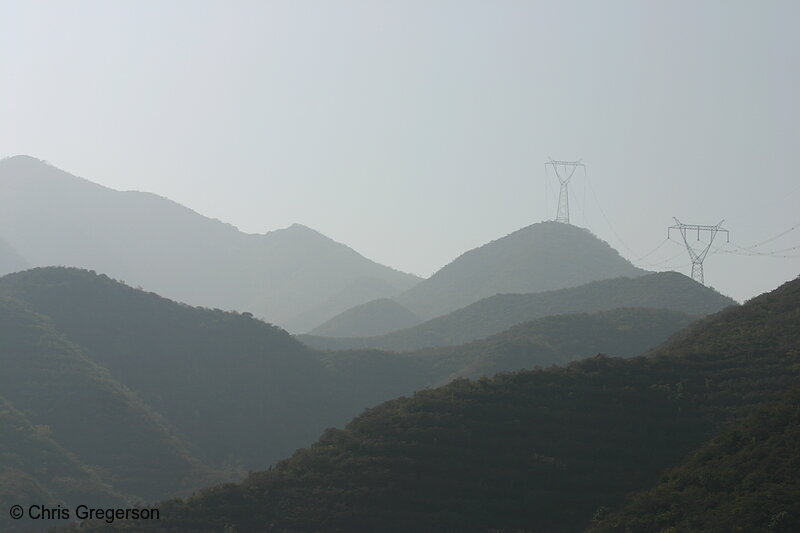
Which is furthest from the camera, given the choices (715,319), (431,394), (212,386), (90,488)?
(212,386)

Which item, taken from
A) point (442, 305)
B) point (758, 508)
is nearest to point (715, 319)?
point (758, 508)

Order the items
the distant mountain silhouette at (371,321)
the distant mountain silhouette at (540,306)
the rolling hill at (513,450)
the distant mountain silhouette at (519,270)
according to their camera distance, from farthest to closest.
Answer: the distant mountain silhouette at (519,270) < the distant mountain silhouette at (371,321) < the distant mountain silhouette at (540,306) < the rolling hill at (513,450)

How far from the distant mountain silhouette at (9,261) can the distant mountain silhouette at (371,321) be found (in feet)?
202

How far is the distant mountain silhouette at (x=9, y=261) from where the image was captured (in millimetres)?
165350

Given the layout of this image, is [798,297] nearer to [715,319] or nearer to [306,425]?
[715,319]

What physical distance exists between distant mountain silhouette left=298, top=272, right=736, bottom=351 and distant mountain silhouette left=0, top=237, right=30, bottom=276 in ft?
260

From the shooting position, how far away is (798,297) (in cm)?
5522

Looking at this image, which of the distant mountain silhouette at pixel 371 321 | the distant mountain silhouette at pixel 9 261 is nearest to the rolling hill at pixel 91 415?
the distant mountain silhouette at pixel 371 321

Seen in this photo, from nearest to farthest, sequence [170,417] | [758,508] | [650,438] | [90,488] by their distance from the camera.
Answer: [758,508], [650,438], [90,488], [170,417]

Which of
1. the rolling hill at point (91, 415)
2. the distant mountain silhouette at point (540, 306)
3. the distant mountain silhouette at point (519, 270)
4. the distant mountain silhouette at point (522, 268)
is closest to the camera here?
the rolling hill at point (91, 415)

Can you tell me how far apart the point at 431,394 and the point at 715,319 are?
2528 cm

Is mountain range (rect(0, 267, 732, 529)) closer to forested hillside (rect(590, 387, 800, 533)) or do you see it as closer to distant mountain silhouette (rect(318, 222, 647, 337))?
forested hillside (rect(590, 387, 800, 533))

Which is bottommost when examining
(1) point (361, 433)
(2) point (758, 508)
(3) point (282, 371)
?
(2) point (758, 508)

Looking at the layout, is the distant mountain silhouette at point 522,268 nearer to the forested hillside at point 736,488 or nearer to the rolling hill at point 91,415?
the rolling hill at point 91,415
